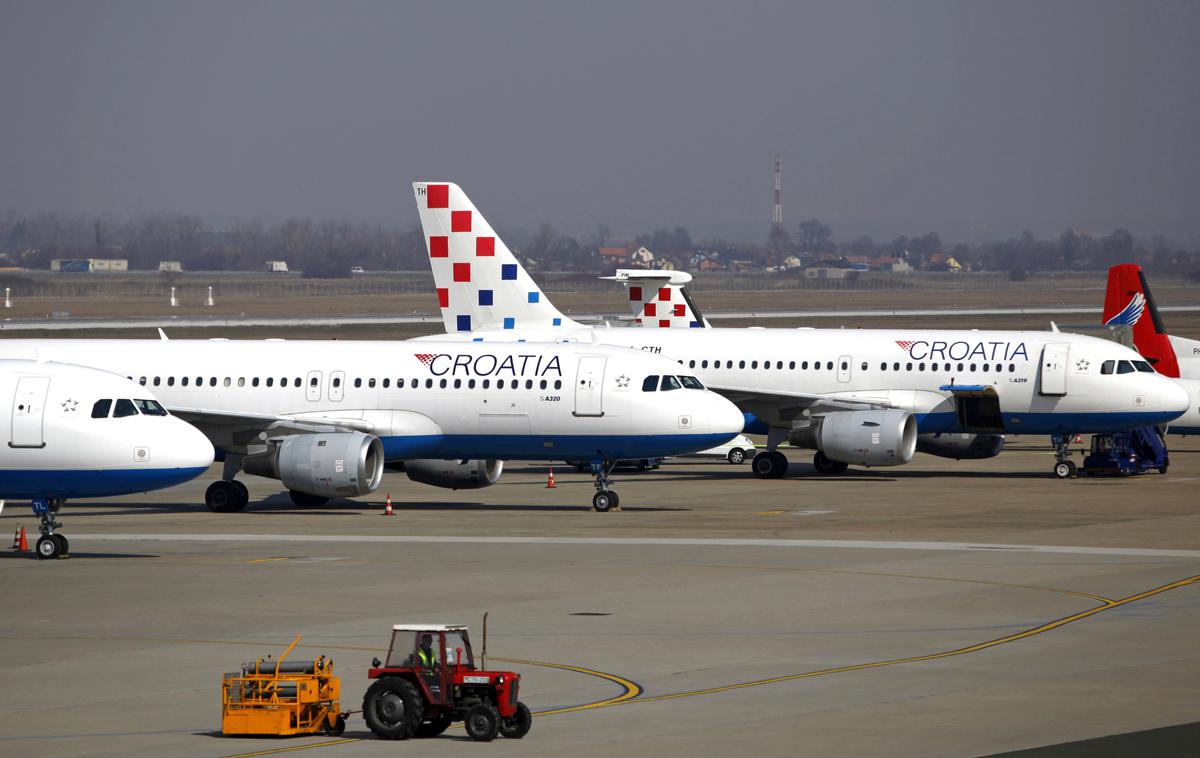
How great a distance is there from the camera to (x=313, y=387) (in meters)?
46.7

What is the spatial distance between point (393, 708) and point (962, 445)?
4149cm

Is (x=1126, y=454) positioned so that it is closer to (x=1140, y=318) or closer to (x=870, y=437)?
(x=870, y=437)

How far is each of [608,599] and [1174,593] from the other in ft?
29.6

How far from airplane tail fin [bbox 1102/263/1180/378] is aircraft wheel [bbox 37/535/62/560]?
138 ft

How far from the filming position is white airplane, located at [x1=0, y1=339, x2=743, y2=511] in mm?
44531

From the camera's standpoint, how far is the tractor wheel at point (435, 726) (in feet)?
63.8

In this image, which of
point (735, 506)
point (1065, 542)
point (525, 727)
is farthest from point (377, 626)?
point (735, 506)

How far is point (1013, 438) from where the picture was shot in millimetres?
75000

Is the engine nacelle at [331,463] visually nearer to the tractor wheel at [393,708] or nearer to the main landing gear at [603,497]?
the main landing gear at [603,497]

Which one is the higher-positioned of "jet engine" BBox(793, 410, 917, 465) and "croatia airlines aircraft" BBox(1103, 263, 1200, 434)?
"croatia airlines aircraft" BBox(1103, 263, 1200, 434)

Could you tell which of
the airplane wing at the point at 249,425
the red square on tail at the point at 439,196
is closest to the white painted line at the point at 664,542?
the airplane wing at the point at 249,425

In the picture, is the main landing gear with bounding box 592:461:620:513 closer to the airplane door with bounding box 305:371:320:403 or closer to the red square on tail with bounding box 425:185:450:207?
the airplane door with bounding box 305:371:320:403

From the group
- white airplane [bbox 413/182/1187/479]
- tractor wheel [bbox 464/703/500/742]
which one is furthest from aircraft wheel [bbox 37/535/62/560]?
white airplane [bbox 413/182/1187/479]

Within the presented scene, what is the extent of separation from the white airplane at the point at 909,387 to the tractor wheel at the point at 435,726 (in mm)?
33863
